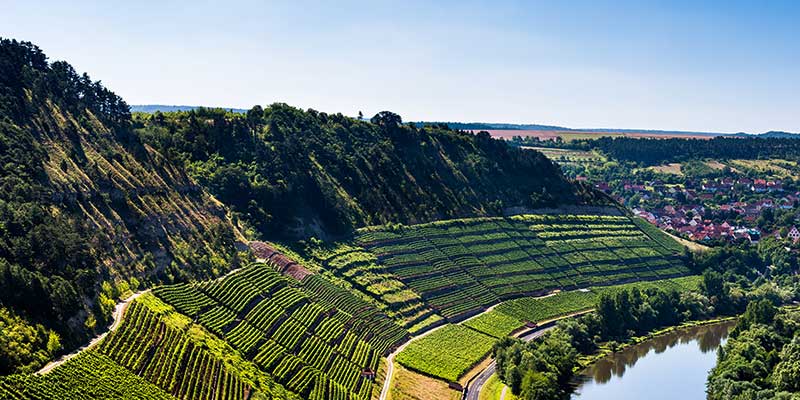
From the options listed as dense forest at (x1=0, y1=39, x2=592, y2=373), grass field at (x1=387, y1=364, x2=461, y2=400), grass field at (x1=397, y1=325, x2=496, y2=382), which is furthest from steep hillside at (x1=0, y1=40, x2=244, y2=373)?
grass field at (x1=397, y1=325, x2=496, y2=382)

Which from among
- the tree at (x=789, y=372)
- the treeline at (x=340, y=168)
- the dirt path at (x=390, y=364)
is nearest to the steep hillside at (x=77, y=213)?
the treeline at (x=340, y=168)

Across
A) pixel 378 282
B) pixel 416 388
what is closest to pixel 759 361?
pixel 416 388

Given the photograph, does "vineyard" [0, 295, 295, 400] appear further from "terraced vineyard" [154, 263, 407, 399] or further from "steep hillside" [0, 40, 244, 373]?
"terraced vineyard" [154, 263, 407, 399]

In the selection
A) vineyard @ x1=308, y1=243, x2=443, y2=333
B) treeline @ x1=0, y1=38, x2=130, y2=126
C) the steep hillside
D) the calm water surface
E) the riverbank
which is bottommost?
the calm water surface

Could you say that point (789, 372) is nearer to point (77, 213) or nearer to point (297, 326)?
point (297, 326)

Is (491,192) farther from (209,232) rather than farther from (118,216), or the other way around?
(118,216)
